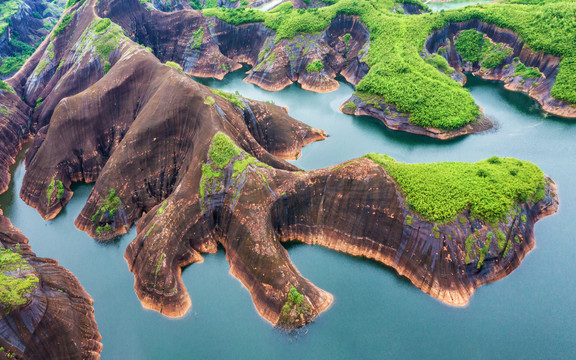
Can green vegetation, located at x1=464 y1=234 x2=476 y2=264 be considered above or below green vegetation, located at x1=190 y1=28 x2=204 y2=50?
above

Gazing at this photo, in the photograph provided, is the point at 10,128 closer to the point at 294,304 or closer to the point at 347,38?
the point at 294,304

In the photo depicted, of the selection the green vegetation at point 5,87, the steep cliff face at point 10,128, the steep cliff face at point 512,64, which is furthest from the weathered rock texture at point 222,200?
the steep cliff face at point 512,64

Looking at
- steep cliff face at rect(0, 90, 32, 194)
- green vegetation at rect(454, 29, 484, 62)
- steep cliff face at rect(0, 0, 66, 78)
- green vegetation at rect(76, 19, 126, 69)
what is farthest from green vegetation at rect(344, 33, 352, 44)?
steep cliff face at rect(0, 0, 66, 78)

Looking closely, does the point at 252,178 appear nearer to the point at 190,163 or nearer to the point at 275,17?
the point at 190,163

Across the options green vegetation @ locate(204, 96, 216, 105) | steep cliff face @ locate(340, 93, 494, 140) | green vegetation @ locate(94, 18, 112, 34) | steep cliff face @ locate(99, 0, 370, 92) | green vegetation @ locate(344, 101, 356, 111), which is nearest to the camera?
green vegetation @ locate(204, 96, 216, 105)

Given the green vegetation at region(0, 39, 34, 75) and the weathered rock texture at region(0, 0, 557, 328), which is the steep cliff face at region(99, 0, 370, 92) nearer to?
the weathered rock texture at region(0, 0, 557, 328)

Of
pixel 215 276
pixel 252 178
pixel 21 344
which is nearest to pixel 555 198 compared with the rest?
pixel 252 178
